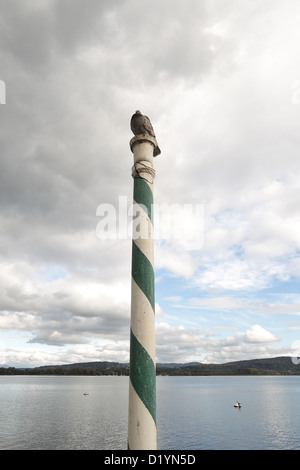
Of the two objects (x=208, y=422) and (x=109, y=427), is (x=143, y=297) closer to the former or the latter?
(x=109, y=427)

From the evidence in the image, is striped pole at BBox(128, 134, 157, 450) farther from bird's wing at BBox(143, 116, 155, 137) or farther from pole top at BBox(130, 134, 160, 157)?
bird's wing at BBox(143, 116, 155, 137)

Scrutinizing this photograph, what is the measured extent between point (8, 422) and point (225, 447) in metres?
28.7

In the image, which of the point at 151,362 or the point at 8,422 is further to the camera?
the point at 8,422

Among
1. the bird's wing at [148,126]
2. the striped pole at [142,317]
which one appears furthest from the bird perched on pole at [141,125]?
the striped pole at [142,317]

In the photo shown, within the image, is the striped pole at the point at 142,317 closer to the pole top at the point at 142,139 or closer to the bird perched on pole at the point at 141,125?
the pole top at the point at 142,139

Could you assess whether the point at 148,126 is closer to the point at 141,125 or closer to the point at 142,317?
the point at 141,125

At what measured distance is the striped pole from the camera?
4.28 metres

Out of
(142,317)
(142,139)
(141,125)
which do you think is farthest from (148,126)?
(142,317)

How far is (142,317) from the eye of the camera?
4.64 meters

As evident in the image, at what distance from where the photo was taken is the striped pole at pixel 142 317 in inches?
169

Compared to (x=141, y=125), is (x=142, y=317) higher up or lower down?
lower down
